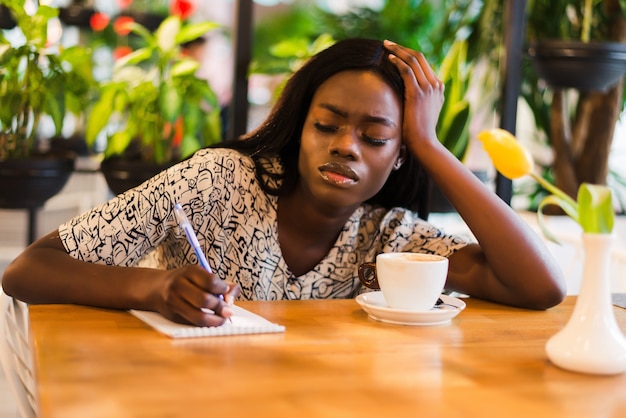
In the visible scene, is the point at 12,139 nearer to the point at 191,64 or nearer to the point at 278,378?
the point at 191,64

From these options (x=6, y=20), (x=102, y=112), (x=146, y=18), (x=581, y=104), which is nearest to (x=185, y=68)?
(x=102, y=112)

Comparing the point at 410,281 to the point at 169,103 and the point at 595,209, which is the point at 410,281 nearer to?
the point at 595,209

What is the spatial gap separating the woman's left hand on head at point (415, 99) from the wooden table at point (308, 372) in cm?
48

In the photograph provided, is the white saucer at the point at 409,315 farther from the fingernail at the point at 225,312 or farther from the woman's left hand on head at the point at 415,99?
the woman's left hand on head at the point at 415,99

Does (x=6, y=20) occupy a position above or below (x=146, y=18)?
below

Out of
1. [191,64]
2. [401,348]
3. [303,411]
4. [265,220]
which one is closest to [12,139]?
[191,64]

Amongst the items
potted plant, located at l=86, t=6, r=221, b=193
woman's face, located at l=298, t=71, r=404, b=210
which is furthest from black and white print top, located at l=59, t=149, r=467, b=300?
potted plant, located at l=86, t=6, r=221, b=193

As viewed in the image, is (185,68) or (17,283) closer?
(17,283)

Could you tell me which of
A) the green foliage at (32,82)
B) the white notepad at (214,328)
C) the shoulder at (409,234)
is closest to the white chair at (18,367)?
the white notepad at (214,328)

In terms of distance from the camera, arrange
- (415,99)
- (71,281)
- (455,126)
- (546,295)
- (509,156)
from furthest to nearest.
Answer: (455,126), (415,99), (546,295), (71,281), (509,156)

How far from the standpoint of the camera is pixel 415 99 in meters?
1.68

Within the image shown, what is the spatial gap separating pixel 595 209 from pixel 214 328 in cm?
51

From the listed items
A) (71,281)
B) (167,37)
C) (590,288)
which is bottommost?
(71,281)

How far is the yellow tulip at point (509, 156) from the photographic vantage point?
113cm
